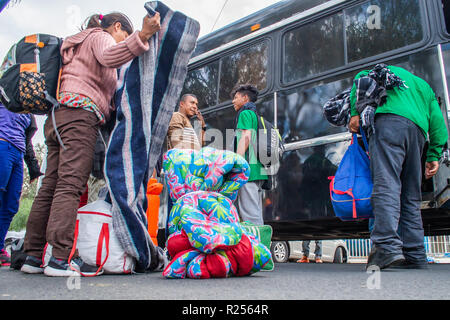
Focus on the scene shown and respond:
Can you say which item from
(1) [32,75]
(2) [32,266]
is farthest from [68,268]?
(1) [32,75]

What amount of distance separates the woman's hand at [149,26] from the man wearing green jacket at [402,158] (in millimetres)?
1463

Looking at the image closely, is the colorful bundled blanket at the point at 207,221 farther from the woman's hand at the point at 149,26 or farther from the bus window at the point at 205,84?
the bus window at the point at 205,84

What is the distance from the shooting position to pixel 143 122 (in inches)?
109

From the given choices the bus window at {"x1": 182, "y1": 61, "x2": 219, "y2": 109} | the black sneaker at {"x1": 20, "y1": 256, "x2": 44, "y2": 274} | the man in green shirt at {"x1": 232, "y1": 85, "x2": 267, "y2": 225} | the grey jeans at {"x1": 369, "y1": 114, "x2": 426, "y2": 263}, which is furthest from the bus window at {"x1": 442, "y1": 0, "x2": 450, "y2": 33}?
the black sneaker at {"x1": 20, "y1": 256, "x2": 44, "y2": 274}

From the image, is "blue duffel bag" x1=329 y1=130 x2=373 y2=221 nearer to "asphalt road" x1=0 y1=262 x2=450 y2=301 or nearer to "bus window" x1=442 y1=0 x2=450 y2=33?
"asphalt road" x1=0 y1=262 x2=450 y2=301

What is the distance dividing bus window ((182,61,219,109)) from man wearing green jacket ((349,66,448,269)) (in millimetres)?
2236

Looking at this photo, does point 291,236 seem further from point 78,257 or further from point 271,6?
point 78,257

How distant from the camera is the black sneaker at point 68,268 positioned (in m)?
2.29

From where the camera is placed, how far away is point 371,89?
8.96ft

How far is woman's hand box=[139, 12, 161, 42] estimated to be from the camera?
2449 millimetres

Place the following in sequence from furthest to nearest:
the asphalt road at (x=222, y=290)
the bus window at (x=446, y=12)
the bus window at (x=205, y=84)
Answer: the bus window at (x=205, y=84) < the bus window at (x=446, y=12) < the asphalt road at (x=222, y=290)

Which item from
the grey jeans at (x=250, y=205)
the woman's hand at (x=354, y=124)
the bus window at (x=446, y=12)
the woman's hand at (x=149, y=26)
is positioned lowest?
the grey jeans at (x=250, y=205)

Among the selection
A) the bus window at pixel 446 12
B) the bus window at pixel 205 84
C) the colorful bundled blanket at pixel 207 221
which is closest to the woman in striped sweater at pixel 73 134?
the colorful bundled blanket at pixel 207 221

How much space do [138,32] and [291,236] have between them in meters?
3.45
